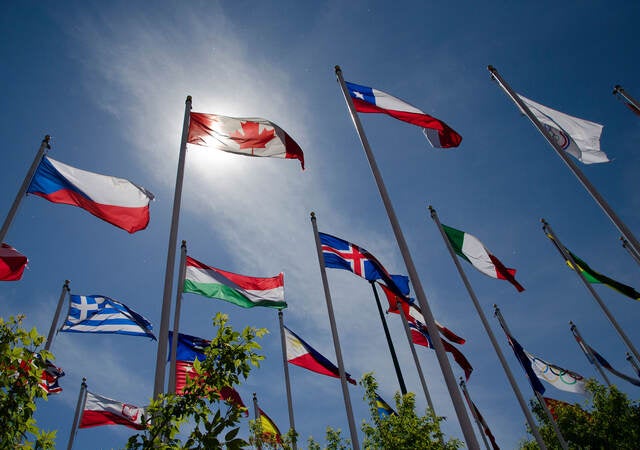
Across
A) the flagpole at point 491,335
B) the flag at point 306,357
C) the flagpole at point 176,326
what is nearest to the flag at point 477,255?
the flagpole at point 491,335

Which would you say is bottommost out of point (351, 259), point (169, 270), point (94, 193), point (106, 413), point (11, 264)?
point (169, 270)

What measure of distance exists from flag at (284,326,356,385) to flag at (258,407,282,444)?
3.64 metres

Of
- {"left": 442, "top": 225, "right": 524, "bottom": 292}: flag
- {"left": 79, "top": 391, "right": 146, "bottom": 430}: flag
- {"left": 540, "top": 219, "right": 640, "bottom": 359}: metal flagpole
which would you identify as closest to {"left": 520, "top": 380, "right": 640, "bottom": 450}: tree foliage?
{"left": 540, "top": 219, "right": 640, "bottom": 359}: metal flagpole

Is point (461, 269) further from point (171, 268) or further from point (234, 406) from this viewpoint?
point (234, 406)

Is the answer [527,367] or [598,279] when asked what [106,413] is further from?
[598,279]

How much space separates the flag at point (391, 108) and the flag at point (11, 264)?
10.1 m

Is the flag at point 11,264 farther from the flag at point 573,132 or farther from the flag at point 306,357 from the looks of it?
the flag at point 573,132

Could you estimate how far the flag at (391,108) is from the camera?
490 inches

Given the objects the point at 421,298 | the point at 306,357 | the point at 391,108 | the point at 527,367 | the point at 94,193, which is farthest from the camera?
the point at 527,367

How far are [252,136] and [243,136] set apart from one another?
0.32 m

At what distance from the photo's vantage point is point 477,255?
59.7ft

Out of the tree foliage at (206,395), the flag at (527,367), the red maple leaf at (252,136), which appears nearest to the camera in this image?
the tree foliage at (206,395)

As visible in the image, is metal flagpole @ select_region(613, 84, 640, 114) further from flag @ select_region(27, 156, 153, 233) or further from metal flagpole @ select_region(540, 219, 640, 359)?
flag @ select_region(27, 156, 153, 233)

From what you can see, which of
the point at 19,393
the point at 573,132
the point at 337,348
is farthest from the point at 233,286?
the point at 573,132
